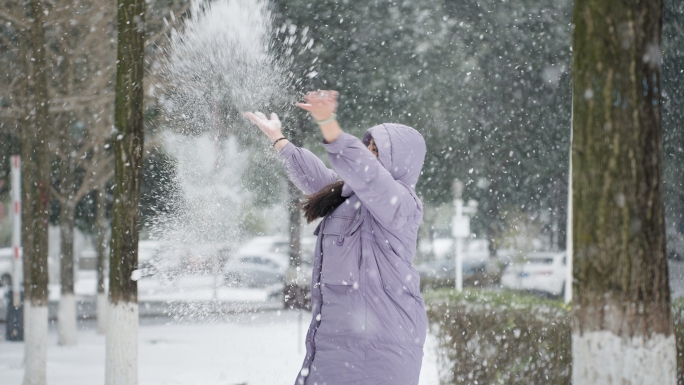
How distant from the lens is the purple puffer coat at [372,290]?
9.51ft

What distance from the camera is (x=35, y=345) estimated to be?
8.23m

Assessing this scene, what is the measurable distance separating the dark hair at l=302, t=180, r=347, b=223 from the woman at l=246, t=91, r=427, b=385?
36 mm

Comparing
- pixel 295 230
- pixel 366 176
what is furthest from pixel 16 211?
pixel 295 230

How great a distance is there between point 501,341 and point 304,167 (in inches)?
129

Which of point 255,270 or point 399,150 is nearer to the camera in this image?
point 399,150

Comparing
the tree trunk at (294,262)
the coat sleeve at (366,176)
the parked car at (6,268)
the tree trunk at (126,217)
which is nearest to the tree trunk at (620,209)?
the coat sleeve at (366,176)

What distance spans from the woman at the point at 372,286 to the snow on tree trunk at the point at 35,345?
5.95 meters

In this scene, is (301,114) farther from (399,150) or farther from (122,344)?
(399,150)

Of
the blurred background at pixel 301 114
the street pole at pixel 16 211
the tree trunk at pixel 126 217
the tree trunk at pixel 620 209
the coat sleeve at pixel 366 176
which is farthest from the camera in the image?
the blurred background at pixel 301 114

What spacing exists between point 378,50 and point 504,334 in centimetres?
1110

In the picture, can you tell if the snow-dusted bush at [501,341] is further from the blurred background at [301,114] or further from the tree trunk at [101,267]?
the tree trunk at [101,267]

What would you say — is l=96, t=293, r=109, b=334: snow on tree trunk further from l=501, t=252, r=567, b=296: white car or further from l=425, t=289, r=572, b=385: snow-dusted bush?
l=501, t=252, r=567, b=296: white car

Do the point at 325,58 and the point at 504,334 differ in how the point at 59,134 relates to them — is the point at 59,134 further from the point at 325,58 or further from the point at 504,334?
the point at 504,334

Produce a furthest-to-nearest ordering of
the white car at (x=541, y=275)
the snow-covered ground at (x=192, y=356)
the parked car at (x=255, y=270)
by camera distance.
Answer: the parked car at (x=255, y=270), the white car at (x=541, y=275), the snow-covered ground at (x=192, y=356)
